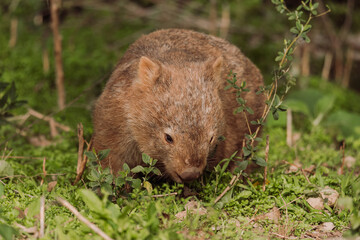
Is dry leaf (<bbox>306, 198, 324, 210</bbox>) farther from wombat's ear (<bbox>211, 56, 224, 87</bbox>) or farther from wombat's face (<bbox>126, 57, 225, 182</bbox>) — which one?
wombat's ear (<bbox>211, 56, 224, 87</bbox>)

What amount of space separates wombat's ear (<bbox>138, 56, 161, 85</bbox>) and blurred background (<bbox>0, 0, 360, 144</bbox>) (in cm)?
232

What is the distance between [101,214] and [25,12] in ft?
18.5

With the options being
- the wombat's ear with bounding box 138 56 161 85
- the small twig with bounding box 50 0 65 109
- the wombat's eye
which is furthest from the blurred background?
the wombat's eye

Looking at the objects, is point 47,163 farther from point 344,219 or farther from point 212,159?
point 344,219

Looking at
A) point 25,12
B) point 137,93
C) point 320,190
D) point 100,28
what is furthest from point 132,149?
point 100,28

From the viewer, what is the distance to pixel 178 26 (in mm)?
8680

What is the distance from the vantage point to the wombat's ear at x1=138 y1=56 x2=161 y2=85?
3.98m

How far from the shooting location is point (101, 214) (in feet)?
9.96

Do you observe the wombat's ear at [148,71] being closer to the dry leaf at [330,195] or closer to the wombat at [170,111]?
the wombat at [170,111]

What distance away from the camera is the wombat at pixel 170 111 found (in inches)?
146

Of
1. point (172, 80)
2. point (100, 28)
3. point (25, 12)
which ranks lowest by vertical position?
point (100, 28)

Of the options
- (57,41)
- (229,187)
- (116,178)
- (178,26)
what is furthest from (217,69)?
(178,26)

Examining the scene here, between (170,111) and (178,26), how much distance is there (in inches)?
204

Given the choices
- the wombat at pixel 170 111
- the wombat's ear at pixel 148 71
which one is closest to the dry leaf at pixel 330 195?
the wombat at pixel 170 111
